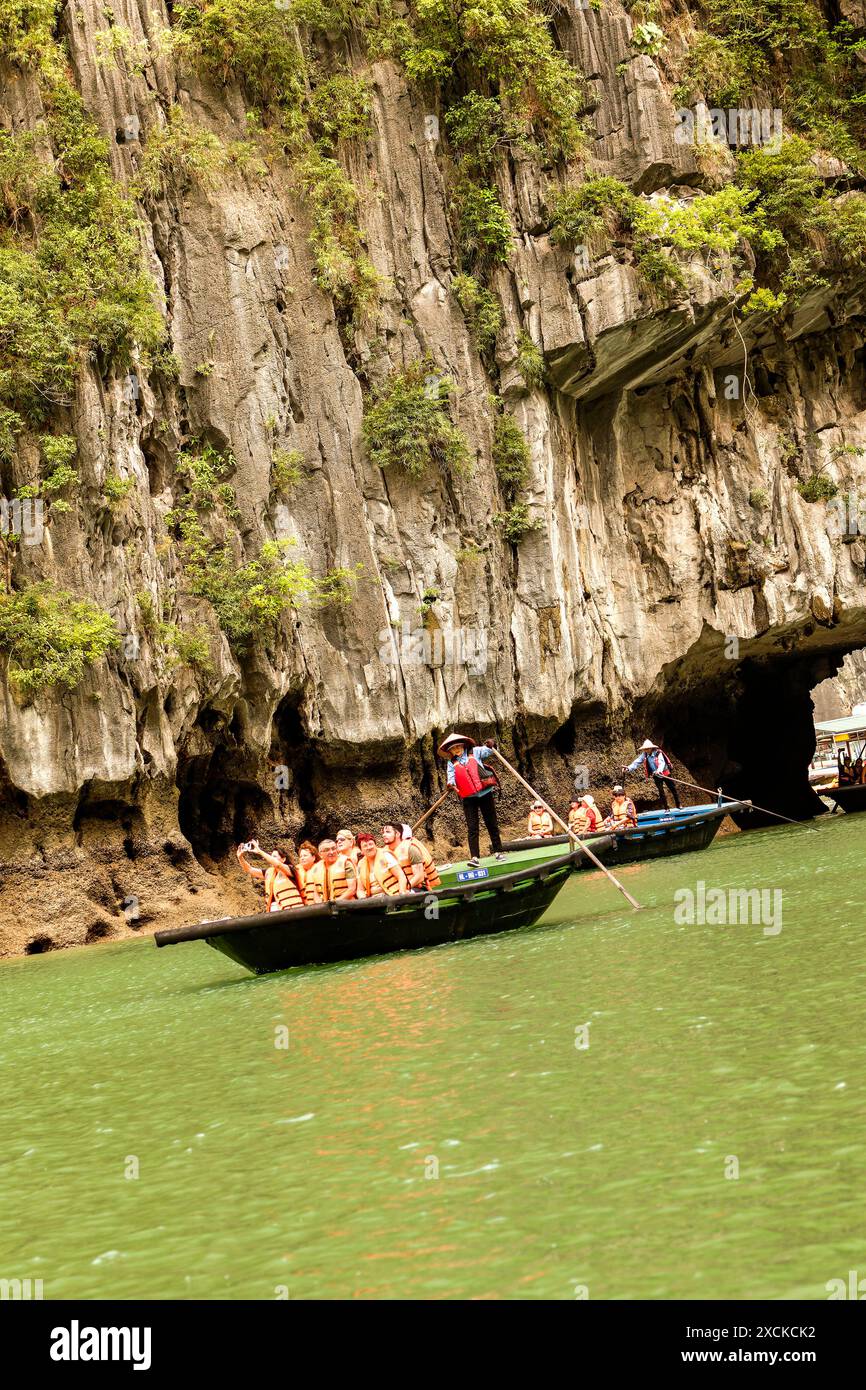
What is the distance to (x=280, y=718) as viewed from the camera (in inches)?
948

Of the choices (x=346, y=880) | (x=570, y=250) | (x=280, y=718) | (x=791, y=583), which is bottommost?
(x=346, y=880)

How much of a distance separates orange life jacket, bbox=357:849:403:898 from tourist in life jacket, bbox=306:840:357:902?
256 millimetres

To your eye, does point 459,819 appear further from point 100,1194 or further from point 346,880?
point 100,1194

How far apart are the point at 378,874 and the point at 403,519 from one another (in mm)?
13256

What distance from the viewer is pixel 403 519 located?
25406mm

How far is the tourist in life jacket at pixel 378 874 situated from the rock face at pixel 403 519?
754 centimetres

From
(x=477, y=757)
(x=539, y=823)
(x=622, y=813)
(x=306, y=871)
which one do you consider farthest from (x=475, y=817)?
(x=622, y=813)

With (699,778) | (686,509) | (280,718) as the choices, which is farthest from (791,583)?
(280,718)

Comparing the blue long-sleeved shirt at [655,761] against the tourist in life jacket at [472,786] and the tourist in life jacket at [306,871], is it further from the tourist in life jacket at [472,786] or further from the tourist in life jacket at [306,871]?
the tourist in life jacket at [306,871]

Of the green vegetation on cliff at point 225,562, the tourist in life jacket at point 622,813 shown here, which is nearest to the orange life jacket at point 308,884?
the green vegetation on cliff at point 225,562

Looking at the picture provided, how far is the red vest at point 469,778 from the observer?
16844 millimetres

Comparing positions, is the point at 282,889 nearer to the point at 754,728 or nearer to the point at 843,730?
the point at 754,728

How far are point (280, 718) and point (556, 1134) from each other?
19.2 metres
